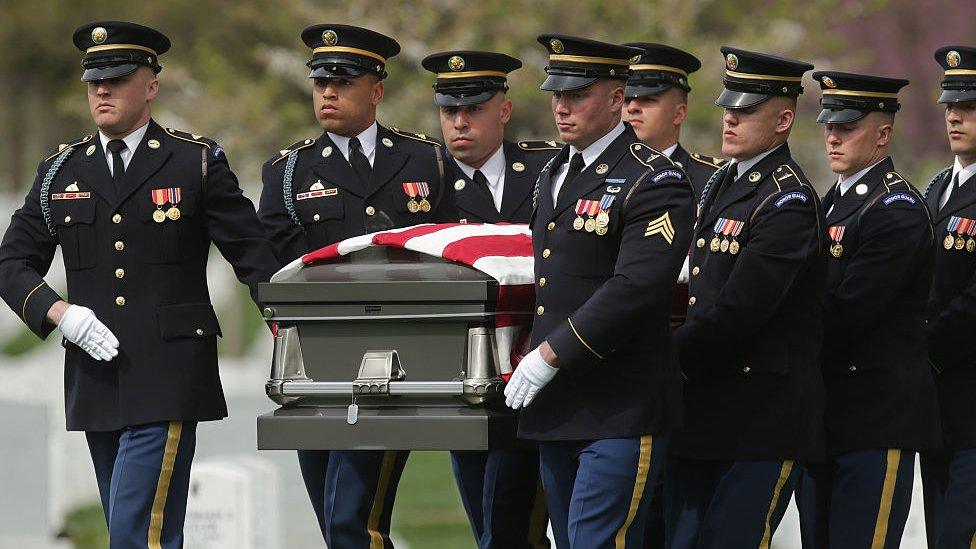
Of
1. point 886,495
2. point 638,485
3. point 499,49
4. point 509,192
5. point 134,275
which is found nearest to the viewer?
point 638,485

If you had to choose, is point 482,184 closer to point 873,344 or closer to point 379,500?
point 379,500

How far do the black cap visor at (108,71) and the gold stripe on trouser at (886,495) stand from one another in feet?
9.94

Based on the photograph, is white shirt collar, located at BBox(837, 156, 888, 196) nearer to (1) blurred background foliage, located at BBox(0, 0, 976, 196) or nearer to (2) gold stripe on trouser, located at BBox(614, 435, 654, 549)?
(2) gold stripe on trouser, located at BBox(614, 435, 654, 549)

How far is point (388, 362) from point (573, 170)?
0.86m

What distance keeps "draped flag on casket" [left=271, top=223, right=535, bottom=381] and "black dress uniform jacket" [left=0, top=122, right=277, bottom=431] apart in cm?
57

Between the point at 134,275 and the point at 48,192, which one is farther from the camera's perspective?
the point at 48,192

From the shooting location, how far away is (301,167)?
7281 millimetres

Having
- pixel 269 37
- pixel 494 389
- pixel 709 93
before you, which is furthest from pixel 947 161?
pixel 494 389

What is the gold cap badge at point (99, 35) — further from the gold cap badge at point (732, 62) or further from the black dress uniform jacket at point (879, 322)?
the black dress uniform jacket at point (879, 322)

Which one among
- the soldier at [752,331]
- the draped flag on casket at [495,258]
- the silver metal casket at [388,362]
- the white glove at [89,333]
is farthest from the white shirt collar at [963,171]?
the white glove at [89,333]

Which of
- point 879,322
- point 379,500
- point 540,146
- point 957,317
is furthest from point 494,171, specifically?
point 957,317

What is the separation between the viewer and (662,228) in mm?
5605

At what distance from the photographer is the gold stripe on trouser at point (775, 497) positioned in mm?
6086

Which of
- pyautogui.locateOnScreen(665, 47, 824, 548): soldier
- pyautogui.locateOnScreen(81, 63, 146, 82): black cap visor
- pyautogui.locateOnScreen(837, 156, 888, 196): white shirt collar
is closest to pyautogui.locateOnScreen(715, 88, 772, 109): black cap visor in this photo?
pyautogui.locateOnScreen(665, 47, 824, 548): soldier
